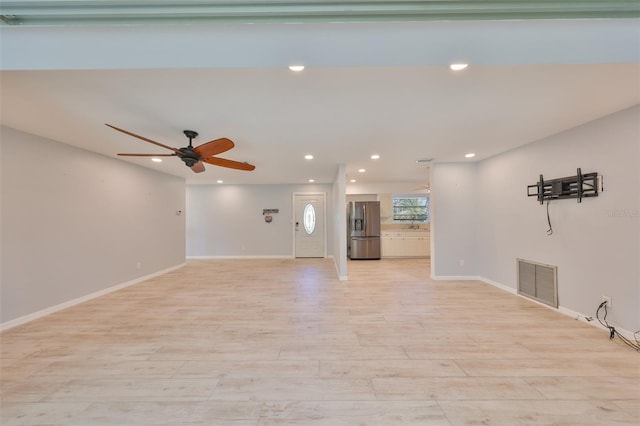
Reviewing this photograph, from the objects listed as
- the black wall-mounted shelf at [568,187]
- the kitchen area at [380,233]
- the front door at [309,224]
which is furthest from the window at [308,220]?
the black wall-mounted shelf at [568,187]

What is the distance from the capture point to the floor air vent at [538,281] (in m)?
3.32

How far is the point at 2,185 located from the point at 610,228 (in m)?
6.83

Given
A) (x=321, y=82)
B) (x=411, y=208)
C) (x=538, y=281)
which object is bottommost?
(x=538, y=281)

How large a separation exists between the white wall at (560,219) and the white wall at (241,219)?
3683 millimetres

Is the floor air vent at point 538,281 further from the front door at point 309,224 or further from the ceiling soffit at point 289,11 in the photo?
the front door at point 309,224

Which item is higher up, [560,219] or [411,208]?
[411,208]

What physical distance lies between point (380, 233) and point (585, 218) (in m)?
4.88

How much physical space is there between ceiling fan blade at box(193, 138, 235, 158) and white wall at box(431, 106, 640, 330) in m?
3.98

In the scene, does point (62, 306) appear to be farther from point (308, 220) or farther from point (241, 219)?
point (308, 220)

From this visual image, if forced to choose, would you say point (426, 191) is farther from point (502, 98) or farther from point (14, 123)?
point (14, 123)

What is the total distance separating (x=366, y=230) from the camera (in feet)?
24.6

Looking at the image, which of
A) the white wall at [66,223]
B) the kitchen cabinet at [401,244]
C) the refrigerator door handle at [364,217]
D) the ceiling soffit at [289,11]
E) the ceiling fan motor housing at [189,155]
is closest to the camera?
the ceiling soffit at [289,11]

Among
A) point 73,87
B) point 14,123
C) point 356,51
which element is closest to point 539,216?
point 356,51

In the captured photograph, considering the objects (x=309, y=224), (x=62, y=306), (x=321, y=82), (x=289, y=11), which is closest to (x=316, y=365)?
(x=321, y=82)
